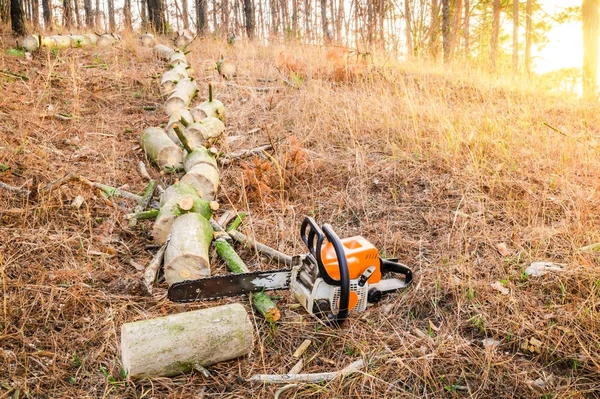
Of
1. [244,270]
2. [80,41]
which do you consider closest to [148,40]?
[80,41]

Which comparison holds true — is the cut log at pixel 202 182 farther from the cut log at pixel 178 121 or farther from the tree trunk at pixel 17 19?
the tree trunk at pixel 17 19

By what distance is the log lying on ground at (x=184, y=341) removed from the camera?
7.07ft

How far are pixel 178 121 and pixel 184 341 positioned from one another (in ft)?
12.0

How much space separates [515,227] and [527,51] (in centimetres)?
1418

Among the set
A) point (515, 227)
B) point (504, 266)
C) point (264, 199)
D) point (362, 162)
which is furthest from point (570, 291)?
point (264, 199)

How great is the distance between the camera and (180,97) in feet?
20.1

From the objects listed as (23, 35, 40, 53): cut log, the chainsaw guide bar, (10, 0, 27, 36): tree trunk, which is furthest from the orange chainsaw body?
(10, 0, 27, 36): tree trunk

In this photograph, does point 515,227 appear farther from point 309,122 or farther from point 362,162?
point 309,122

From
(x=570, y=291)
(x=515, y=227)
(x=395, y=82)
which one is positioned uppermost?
(x=395, y=82)

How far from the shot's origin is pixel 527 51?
14953mm

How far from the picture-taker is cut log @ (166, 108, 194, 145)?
5168mm

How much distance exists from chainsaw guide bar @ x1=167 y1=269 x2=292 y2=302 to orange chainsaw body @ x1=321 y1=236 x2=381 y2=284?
0.34m

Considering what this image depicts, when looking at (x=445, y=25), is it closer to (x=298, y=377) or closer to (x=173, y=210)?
(x=173, y=210)

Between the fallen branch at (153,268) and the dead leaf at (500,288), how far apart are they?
2244 mm
